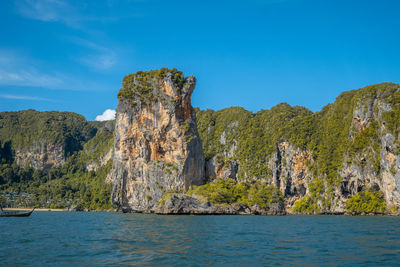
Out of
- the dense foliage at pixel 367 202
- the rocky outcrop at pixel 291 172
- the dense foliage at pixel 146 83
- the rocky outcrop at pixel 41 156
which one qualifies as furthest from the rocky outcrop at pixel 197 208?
the rocky outcrop at pixel 41 156

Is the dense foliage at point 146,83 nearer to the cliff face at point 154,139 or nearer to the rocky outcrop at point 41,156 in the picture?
the cliff face at point 154,139

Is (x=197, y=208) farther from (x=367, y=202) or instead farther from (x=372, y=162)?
(x=372, y=162)

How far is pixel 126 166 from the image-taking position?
92.7 meters

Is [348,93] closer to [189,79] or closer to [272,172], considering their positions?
[272,172]

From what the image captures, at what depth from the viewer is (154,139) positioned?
9106 centimetres

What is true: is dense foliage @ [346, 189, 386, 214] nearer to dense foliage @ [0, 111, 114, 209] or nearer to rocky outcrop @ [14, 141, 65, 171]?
dense foliage @ [0, 111, 114, 209]

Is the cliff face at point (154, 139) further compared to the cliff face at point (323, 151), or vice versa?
the cliff face at point (323, 151)

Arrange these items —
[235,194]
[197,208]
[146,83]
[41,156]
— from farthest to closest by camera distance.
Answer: [41,156]
[146,83]
[235,194]
[197,208]

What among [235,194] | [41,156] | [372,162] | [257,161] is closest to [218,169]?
[235,194]

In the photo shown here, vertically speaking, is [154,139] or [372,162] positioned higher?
[154,139]

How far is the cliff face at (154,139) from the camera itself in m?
88.2

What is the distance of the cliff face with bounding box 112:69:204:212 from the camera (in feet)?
289

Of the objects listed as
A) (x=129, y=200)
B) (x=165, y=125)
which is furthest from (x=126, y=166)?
(x=165, y=125)

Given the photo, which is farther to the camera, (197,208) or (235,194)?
(235,194)
